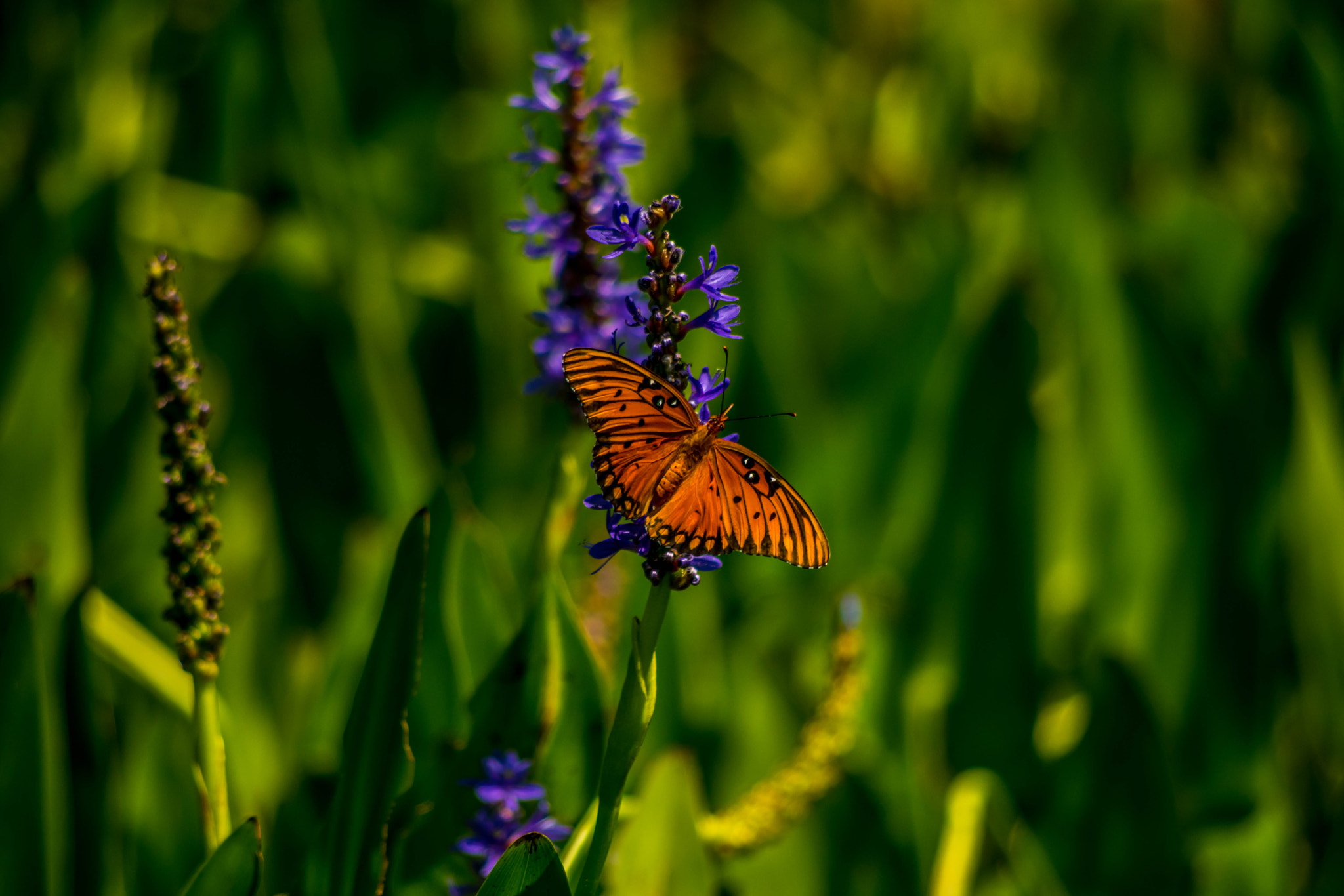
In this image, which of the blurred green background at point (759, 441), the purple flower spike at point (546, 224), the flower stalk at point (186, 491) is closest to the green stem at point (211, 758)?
the flower stalk at point (186, 491)

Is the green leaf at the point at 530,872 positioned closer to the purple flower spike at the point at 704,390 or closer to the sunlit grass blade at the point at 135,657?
the purple flower spike at the point at 704,390

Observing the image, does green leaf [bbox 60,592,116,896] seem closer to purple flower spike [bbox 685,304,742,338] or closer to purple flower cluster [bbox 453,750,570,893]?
purple flower cluster [bbox 453,750,570,893]

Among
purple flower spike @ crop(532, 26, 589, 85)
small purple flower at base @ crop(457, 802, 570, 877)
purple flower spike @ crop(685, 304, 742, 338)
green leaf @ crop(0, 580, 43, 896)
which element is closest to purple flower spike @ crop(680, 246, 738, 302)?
purple flower spike @ crop(685, 304, 742, 338)

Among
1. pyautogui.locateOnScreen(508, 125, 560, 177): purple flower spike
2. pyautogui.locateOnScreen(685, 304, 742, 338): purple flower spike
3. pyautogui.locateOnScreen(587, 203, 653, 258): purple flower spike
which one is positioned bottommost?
pyautogui.locateOnScreen(685, 304, 742, 338): purple flower spike

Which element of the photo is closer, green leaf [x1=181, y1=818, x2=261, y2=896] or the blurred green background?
green leaf [x1=181, y1=818, x2=261, y2=896]

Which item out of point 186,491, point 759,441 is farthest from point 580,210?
point 759,441

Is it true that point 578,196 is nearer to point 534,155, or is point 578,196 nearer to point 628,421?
point 534,155

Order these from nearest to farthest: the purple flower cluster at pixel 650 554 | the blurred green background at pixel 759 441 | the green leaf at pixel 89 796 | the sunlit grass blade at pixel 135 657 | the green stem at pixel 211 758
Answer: the purple flower cluster at pixel 650 554 → the green stem at pixel 211 758 → the green leaf at pixel 89 796 → the sunlit grass blade at pixel 135 657 → the blurred green background at pixel 759 441
